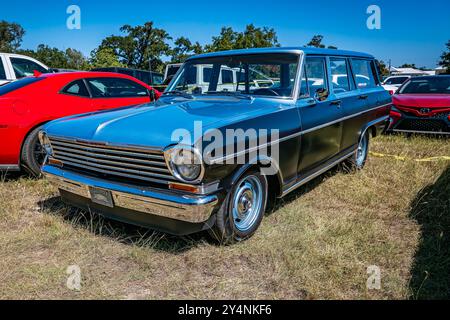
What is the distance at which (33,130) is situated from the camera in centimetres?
462

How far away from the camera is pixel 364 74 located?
5395mm

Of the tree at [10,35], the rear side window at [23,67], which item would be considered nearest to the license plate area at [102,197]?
the rear side window at [23,67]

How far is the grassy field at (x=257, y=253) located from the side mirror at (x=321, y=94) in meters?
1.18

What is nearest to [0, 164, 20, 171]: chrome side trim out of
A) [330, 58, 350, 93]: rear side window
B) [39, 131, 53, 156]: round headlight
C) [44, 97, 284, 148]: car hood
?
[39, 131, 53, 156]: round headlight

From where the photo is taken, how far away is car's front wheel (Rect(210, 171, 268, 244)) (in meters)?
2.89

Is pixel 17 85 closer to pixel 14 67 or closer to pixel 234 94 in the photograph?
pixel 234 94

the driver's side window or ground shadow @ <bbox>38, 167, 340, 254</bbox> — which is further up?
the driver's side window

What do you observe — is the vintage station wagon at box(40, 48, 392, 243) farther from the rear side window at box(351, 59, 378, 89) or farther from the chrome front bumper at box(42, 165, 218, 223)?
the rear side window at box(351, 59, 378, 89)

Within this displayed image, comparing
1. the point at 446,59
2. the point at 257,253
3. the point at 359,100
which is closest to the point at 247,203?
the point at 257,253

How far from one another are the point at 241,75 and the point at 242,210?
1.60 metres

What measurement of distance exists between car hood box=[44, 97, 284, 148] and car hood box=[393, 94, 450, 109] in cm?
543

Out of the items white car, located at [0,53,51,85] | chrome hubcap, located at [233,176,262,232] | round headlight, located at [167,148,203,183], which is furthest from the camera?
white car, located at [0,53,51,85]

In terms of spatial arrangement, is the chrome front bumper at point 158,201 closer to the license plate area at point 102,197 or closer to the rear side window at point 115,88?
the license plate area at point 102,197
